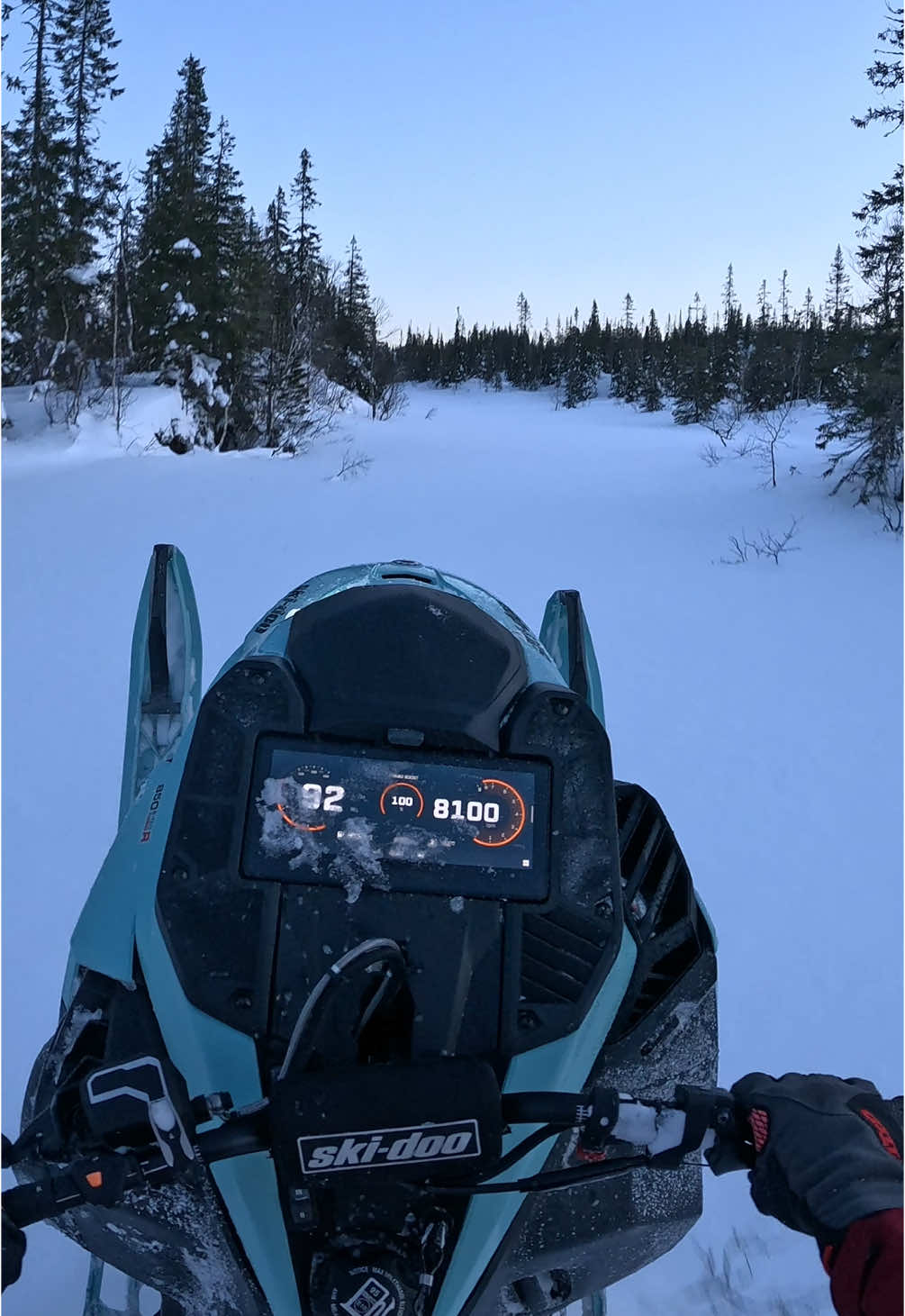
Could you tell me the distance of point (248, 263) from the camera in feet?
69.9

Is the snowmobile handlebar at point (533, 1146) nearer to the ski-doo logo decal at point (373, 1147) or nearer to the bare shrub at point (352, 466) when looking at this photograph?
the ski-doo logo decal at point (373, 1147)

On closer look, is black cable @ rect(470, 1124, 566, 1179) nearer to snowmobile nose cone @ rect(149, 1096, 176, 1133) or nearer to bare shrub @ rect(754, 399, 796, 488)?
snowmobile nose cone @ rect(149, 1096, 176, 1133)

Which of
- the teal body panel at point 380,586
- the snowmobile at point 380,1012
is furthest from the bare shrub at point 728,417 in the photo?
the snowmobile at point 380,1012

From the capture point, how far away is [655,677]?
6.12m

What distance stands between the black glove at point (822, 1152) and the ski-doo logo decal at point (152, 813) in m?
1.13

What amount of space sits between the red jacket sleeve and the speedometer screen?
2.16 feet

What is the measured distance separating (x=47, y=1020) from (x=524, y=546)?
7599 mm

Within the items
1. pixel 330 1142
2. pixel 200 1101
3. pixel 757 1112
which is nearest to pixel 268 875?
pixel 200 1101

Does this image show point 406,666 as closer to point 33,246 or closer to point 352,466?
point 352,466

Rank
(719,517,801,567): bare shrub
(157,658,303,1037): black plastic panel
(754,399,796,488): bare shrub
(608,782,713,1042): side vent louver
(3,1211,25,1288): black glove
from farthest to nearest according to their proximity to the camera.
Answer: (754,399,796,488): bare shrub < (719,517,801,567): bare shrub < (608,782,713,1042): side vent louver < (157,658,303,1037): black plastic panel < (3,1211,25,1288): black glove

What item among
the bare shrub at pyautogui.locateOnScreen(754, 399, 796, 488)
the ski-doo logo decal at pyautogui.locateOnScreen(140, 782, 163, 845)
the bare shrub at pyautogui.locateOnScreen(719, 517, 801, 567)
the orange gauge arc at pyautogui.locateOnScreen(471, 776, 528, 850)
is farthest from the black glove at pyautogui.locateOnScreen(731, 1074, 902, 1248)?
the bare shrub at pyautogui.locateOnScreen(754, 399, 796, 488)

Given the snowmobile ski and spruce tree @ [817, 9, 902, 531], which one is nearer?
the snowmobile ski

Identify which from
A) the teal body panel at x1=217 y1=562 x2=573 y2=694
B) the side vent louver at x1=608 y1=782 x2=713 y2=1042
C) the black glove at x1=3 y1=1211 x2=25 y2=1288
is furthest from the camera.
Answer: the teal body panel at x1=217 y1=562 x2=573 y2=694

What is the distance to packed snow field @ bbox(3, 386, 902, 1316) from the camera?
3.01 meters
